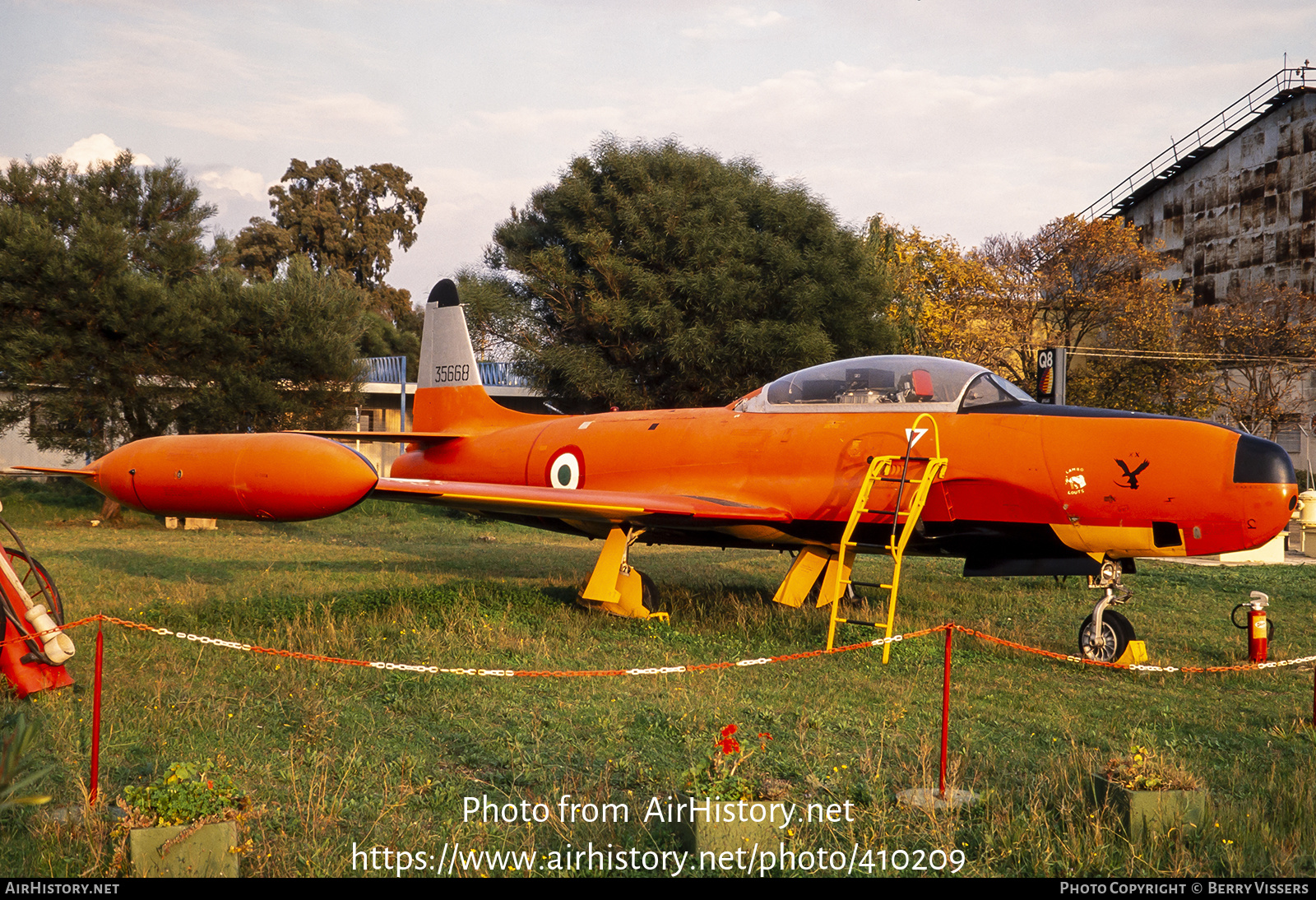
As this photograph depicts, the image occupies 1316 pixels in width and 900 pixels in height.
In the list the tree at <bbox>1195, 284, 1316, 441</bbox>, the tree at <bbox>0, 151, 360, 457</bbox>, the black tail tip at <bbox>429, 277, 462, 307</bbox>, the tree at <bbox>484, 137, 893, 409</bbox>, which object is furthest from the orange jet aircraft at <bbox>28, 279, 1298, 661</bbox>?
the tree at <bbox>1195, 284, 1316, 441</bbox>

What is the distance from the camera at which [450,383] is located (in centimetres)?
1423

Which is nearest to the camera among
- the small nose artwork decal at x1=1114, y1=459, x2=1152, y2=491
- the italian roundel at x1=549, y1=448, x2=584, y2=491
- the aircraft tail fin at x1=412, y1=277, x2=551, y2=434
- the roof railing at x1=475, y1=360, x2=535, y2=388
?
the small nose artwork decal at x1=1114, y1=459, x2=1152, y2=491

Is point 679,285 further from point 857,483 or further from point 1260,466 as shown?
point 1260,466

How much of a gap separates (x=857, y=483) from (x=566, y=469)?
3849mm

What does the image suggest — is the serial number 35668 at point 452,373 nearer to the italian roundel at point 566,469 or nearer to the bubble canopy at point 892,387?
the italian roundel at point 566,469

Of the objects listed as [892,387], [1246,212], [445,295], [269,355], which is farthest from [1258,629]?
[1246,212]

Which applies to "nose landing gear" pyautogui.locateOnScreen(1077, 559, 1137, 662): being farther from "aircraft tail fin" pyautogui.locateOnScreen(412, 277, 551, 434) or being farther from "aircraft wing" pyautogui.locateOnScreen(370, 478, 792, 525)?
"aircraft tail fin" pyautogui.locateOnScreen(412, 277, 551, 434)

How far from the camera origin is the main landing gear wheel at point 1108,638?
8.52 meters

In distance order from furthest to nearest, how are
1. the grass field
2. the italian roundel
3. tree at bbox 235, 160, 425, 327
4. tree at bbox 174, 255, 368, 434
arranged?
tree at bbox 235, 160, 425, 327 < tree at bbox 174, 255, 368, 434 < the italian roundel < the grass field

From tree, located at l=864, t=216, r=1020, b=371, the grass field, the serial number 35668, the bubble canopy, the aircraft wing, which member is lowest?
the grass field

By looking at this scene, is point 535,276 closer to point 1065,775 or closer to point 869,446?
point 869,446

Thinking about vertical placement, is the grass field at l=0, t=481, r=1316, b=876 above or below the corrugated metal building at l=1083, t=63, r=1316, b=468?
below

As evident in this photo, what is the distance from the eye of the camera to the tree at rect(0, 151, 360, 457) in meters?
21.1

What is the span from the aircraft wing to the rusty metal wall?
3340 cm
